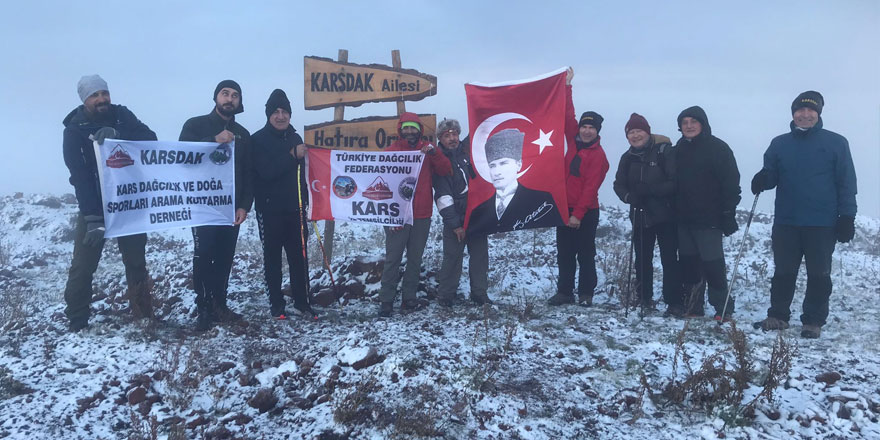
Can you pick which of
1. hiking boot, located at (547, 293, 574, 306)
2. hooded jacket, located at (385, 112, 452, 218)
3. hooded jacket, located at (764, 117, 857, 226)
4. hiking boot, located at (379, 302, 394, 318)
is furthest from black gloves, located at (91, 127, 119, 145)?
hooded jacket, located at (764, 117, 857, 226)

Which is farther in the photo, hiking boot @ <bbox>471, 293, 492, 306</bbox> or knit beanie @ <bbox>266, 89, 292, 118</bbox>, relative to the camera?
hiking boot @ <bbox>471, 293, 492, 306</bbox>

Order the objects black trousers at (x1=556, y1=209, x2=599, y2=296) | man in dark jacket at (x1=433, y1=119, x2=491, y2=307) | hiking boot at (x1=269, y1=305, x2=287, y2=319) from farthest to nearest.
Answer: black trousers at (x1=556, y1=209, x2=599, y2=296), man in dark jacket at (x1=433, y1=119, x2=491, y2=307), hiking boot at (x1=269, y1=305, x2=287, y2=319)

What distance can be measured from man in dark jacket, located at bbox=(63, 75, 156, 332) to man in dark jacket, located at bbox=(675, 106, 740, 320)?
6.14 m

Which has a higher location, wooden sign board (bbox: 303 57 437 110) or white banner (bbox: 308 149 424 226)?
wooden sign board (bbox: 303 57 437 110)

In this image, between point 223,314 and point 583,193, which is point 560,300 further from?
point 223,314

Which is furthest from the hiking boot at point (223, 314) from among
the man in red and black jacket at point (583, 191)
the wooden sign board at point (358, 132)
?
the man in red and black jacket at point (583, 191)

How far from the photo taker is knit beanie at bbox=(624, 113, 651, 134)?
20.2 feet

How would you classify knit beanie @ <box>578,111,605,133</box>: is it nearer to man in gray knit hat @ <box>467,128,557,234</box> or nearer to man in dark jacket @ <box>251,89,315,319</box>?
man in gray knit hat @ <box>467,128,557,234</box>

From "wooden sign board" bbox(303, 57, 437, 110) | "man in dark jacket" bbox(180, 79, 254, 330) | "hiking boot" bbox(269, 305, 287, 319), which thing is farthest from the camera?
"wooden sign board" bbox(303, 57, 437, 110)

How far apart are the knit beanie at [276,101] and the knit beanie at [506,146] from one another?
8.14ft

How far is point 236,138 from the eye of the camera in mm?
6102

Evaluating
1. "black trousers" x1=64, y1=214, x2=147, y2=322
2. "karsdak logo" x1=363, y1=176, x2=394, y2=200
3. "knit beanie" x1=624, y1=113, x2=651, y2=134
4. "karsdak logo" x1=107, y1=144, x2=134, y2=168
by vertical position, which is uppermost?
"knit beanie" x1=624, y1=113, x2=651, y2=134

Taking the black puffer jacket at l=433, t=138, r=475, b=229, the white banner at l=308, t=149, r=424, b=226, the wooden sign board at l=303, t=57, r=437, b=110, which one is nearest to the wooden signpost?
the wooden sign board at l=303, t=57, r=437, b=110

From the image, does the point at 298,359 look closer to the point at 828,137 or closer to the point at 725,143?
the point at 725,143
